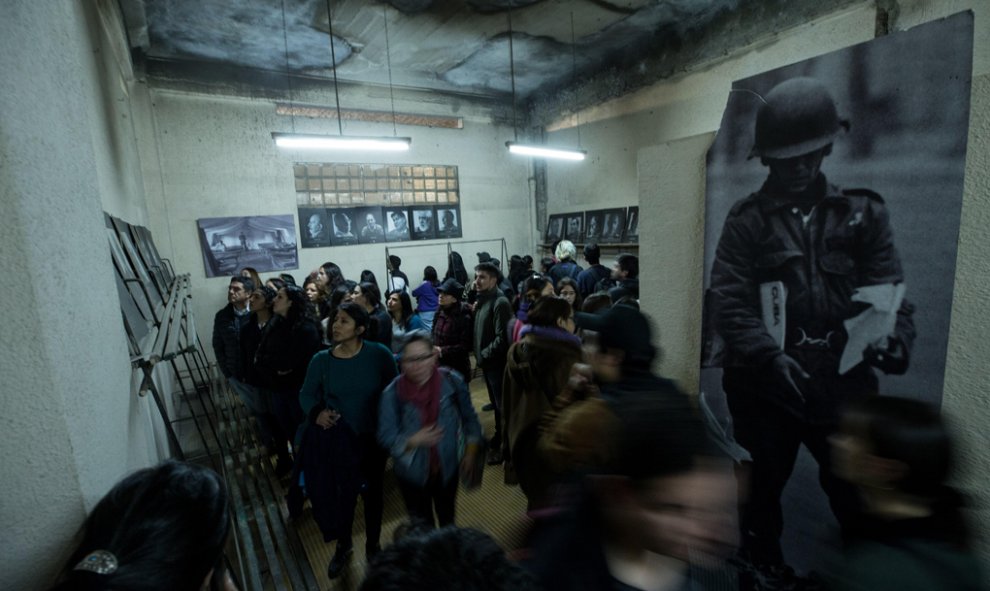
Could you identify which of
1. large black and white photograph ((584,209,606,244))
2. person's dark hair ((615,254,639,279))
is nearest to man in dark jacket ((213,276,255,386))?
person's dark hair ((615,254,639,279))

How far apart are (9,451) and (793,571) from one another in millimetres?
2884

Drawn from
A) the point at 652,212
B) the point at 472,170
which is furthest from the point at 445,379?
the point at 472,170

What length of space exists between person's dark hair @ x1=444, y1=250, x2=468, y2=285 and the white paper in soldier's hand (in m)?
7.35

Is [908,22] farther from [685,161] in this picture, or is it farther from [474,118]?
[474,118]

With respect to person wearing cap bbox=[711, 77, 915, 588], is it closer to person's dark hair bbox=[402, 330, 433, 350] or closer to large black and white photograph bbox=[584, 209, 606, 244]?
person's dark hair bbox=[402, 330, 433, 350]

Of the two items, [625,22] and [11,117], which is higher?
[625,22]

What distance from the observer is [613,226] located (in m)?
8.58

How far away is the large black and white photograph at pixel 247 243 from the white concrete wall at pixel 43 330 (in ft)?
22.0

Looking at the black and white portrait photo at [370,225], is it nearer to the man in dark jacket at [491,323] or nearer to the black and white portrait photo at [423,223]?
the black and white portrait photo at [423,223]

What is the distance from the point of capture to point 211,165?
23.5 feet

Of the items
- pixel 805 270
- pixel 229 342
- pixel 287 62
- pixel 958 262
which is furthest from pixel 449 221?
pixel 958 262

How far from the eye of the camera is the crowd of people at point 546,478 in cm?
85

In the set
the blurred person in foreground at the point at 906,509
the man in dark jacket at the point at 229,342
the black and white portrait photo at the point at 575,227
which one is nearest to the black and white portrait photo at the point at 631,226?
the black and white portrait photo at the point at 575,227

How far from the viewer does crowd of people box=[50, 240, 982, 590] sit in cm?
85
